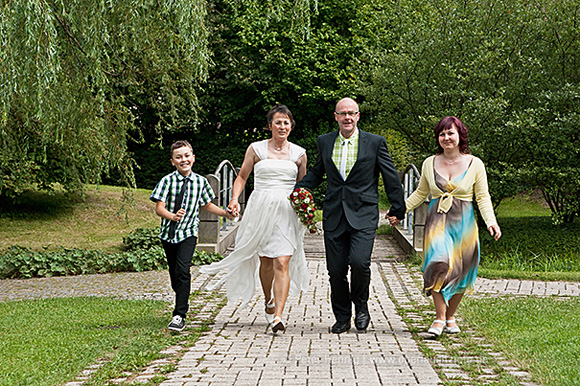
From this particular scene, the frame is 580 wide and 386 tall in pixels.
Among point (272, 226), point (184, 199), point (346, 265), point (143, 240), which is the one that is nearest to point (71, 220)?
point (143, 240)

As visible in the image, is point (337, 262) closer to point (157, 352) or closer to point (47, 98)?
point (157, 352)

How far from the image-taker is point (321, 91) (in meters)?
24.2

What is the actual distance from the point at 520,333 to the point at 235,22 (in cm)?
1912

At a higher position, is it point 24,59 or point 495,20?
point 495,20

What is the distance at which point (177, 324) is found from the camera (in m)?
6.52

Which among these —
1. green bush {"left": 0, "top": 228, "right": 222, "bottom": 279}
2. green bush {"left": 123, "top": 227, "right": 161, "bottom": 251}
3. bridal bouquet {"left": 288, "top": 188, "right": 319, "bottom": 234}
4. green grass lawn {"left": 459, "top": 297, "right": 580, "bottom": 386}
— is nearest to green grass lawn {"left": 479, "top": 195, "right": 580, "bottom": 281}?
green grass lawn {"left": 459, "top": 297, "right": 580, "bottom": 386}

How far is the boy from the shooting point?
21.6 feet

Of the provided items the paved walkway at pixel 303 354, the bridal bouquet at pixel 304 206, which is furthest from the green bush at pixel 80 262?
the bridal bouquet at pixel 304 206

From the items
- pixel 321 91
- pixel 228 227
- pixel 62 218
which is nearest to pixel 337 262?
pixel 228 227

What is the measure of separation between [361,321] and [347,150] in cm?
148

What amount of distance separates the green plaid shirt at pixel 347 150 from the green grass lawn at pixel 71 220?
893 centimetres

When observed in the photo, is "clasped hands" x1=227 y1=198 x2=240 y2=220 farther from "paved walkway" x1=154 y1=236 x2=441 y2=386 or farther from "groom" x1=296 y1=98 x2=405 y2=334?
"paved walkway" x1=154 y1=236 x2=441 y2=386

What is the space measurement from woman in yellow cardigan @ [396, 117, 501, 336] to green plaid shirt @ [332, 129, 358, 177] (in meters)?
0.72

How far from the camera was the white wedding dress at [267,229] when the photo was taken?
677 cm
